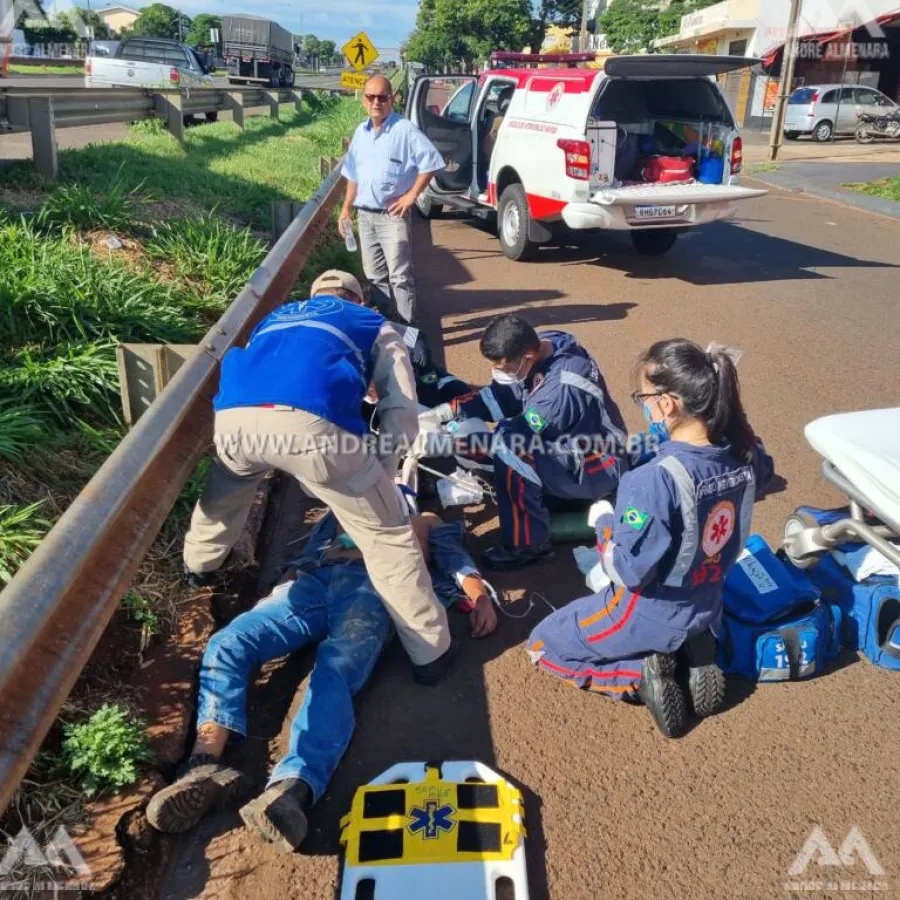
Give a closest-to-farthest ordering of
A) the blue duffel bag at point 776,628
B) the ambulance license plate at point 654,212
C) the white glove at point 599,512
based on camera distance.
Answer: the blue duffel bag at point 776,628
the white glove at point 599,512
the ambulance license plate at point 654,212

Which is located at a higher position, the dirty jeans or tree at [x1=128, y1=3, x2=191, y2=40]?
tree at [x1=128, y1=3, x2=191, y2=40]

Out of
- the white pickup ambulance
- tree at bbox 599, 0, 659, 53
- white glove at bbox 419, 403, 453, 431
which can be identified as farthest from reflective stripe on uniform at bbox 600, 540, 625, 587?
tree at bbox 599, 0, 659, 53

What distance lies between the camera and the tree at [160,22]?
106 metres

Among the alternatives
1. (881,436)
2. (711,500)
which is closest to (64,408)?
(711,500)

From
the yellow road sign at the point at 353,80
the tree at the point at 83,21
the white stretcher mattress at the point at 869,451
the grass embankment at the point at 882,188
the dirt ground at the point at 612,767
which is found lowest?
the dirt ground at the point at 612,767

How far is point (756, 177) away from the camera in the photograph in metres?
19.7

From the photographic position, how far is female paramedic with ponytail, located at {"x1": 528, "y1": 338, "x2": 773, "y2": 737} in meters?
2.78

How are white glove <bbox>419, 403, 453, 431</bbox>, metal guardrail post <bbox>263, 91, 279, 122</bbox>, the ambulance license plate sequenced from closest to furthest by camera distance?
white glove <bbox>419, 403, 453, 431</bbox> → the ambulance license plate → metal guardrail post <bbox>263, 91, 279, 122</bbox>

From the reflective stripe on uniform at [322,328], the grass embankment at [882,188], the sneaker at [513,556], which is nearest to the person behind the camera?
the reflective stripe on uniform at [322,328]

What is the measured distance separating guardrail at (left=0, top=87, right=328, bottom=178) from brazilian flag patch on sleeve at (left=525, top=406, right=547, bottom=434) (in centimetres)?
565

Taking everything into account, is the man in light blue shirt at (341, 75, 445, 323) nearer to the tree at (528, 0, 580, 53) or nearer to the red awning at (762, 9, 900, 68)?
the red awning at (762, 9, 900, 68)

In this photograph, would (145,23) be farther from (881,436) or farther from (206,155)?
(881,436)

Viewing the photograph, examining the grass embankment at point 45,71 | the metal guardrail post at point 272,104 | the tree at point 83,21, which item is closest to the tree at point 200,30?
the tree at point 83,21

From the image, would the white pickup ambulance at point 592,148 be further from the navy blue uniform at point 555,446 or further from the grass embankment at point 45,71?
the grass embankment at point 45,71
